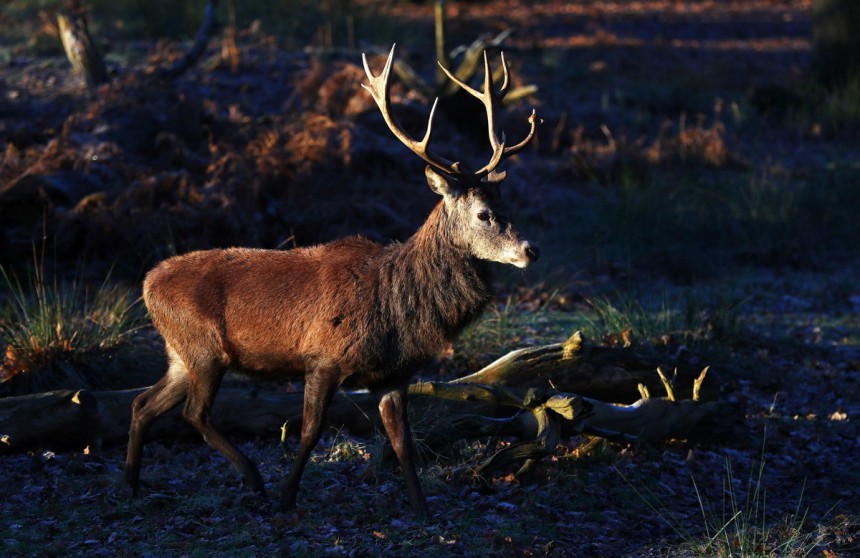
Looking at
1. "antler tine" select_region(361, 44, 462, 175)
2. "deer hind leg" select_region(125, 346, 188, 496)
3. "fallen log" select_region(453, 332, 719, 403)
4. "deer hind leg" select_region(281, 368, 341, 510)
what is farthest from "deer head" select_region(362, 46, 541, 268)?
"deer hind leg" select_region(125, 346, 188, 496)

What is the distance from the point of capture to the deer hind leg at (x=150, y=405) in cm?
699

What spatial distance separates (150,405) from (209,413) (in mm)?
432

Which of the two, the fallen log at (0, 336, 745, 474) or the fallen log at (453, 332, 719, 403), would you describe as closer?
the fallen log at (0, 336, 745, 474)

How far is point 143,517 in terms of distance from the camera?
22.0 ft

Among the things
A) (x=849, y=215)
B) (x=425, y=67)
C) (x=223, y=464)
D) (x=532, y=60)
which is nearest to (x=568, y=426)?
(x=223, y=464)

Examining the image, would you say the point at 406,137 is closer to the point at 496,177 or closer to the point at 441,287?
the point at 496,177

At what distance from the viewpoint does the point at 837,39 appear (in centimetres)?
1964

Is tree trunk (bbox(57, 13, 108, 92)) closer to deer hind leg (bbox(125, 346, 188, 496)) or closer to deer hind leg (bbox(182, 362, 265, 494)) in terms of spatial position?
deer hind leg (bbox(125, 346, 188, 496))

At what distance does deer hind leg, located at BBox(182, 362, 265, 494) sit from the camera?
6902mm

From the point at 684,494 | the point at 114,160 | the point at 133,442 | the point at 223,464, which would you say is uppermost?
the point at 114,160

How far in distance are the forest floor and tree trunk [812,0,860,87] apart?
0.66m

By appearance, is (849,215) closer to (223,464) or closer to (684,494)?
(684,494)

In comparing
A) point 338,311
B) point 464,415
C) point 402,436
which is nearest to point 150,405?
point 338,311

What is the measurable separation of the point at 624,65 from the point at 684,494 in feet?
49.6
